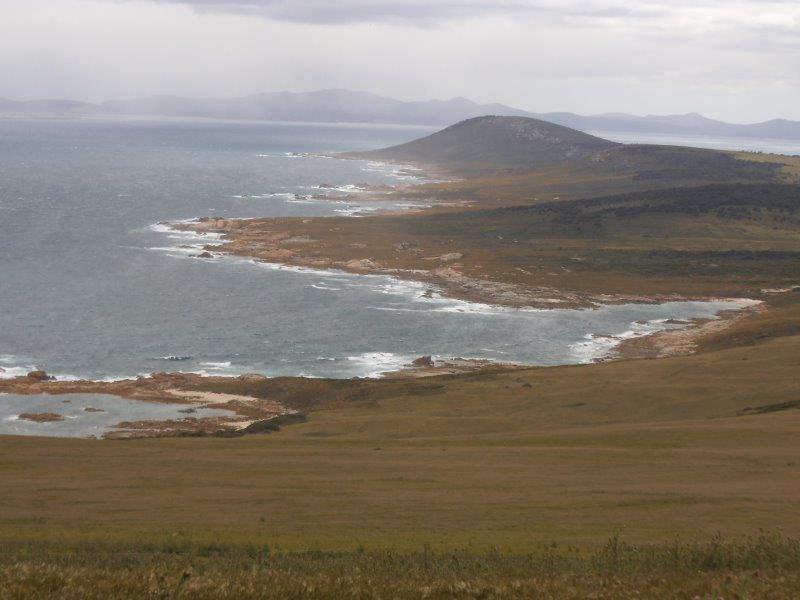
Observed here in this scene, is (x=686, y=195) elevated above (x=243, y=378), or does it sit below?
above

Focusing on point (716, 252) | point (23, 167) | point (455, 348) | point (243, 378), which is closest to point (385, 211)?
point (716, 252)

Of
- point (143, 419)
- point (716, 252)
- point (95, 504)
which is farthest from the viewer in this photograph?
point (716, 252)

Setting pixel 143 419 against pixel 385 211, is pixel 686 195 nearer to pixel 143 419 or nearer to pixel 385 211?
pixel 385 211

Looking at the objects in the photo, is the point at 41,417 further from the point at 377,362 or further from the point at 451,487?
the point at 451,487

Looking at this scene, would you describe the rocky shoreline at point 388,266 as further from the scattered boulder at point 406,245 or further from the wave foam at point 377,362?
the wave foam at point 377,362

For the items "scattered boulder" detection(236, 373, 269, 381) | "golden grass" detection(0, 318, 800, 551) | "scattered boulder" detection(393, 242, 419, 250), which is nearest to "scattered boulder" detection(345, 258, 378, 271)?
"scattered boulder" detection(393, 242, 419, 250)

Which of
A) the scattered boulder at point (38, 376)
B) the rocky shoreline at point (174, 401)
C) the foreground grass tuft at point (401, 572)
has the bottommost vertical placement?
the rocky shoreline at point (174, 401)

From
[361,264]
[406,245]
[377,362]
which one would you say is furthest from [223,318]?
[406,245]

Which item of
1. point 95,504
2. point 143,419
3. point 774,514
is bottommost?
point 143,419

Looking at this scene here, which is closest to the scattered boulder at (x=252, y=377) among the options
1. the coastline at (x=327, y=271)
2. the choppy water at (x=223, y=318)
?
the coastline at (x=327, y=271)
